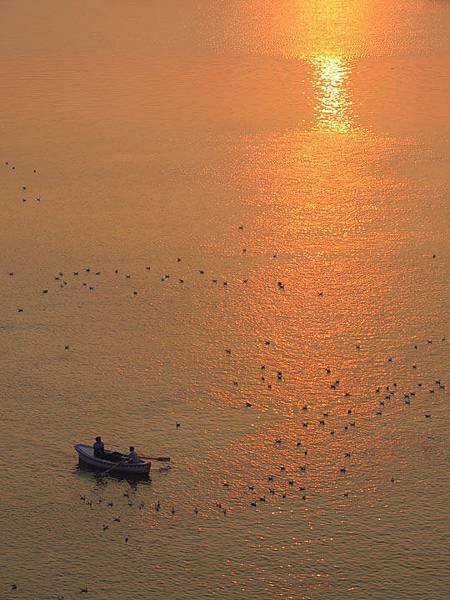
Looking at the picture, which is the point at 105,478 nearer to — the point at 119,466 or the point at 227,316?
the point at 119,466

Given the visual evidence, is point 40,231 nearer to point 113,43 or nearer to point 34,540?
point 34,540

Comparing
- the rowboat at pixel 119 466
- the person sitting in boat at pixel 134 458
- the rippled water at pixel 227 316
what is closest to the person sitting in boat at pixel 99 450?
the rowboat at pixel 119 466

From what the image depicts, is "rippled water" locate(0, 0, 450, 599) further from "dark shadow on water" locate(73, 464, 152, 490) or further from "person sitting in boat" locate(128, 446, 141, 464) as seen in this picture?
"person sitting in boat" locate(128, 446, 141, 464)

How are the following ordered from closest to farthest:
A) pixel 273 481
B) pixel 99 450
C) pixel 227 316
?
1. pixel 99 450
2. pixel 273 481
3. pixel 227 316

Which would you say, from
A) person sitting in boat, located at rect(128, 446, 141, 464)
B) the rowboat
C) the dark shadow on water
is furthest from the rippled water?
person sitting in boat, located at rect(128, 446, 141, 464)

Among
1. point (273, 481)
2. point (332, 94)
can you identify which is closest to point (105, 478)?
point (273, 481)

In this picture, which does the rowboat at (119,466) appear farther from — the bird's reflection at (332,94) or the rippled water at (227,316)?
the bird's reflection at (332,94)
